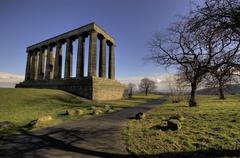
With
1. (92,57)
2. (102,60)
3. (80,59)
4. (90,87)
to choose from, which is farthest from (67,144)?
(102,60)

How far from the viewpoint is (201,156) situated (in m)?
6.53

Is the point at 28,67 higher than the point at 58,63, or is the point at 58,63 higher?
the point at 28,67

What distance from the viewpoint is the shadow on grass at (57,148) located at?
22.1ft

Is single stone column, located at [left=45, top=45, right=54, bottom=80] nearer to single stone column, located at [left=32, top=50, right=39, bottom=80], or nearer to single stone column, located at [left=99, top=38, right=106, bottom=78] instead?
single stone column, located at [left=32, top=50, right=39, bottom=80]

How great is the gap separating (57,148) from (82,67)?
31150mm

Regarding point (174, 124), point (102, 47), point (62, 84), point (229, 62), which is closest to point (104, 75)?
point (102, 47)

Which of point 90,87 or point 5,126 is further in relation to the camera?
point 90,87

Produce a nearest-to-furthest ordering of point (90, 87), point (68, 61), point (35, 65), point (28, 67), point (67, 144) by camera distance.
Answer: point (67, 144)
point (90, 87)
point (68, 61)
point (35, 65)
point (28, 67)

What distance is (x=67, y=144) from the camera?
803 centimetres

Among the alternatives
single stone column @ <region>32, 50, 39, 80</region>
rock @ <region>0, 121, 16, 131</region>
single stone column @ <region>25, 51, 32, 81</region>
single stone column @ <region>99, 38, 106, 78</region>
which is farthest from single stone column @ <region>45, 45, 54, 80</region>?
rock @ <region>0, 121, 16, 131</region>

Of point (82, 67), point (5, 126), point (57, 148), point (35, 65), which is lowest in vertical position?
point (57, 148)

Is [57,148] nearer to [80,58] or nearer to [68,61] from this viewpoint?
[80,58]

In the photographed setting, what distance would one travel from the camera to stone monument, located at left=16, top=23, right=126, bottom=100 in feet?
112

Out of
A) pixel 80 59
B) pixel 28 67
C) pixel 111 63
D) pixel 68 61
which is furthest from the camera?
pixel 28 67
